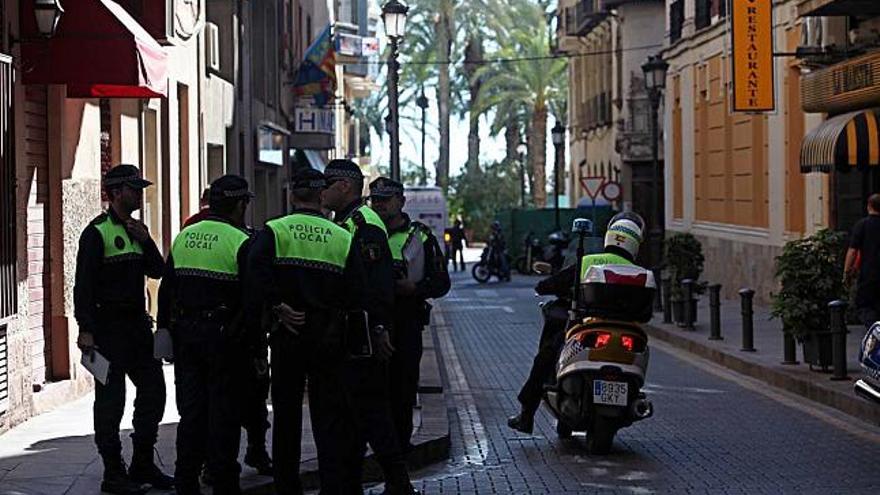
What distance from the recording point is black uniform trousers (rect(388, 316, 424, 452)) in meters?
11.3

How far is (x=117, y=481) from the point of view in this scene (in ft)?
33.1

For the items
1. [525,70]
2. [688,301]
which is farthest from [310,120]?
[525,70]

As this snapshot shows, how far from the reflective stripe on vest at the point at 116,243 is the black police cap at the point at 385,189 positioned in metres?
1.78

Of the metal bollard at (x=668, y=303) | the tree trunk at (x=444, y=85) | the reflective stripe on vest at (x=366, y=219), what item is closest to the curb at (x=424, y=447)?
the reflective stripe on vest at (x=366, y=219)

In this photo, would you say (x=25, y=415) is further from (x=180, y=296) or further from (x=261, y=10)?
(x=261, y=10)

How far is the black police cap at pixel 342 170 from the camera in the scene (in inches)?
388

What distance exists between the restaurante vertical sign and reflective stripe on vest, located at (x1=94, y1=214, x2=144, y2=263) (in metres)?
18.5

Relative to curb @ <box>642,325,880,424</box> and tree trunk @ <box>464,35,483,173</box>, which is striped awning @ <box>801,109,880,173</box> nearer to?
curb @ <box>642,325,880,424</box>

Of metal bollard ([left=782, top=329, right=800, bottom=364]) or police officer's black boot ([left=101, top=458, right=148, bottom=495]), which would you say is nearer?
police officer's black boot ([left=101, top=458, right=148, bottom=495])

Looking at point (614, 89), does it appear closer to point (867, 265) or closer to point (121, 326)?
point (867, 265)

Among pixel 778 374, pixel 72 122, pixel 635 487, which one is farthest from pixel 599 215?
pixel 635 487

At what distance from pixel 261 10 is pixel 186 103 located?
32.4 ft

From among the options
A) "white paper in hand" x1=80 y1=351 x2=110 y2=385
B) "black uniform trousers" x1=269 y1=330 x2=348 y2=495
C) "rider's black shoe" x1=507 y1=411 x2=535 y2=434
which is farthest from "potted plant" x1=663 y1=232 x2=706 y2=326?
"black uniform trousers" x1=269 y1=330 x2=348 y2=495

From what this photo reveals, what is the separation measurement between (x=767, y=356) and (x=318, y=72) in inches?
700
